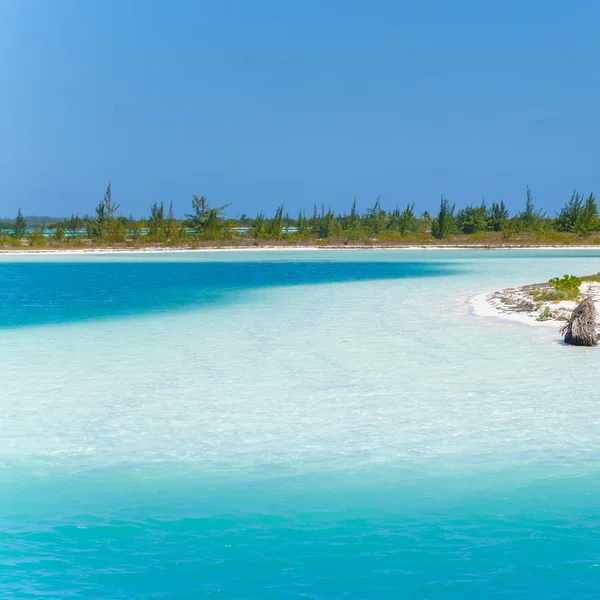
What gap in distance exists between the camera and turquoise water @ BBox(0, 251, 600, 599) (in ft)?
14.8

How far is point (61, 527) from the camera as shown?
5.07 m

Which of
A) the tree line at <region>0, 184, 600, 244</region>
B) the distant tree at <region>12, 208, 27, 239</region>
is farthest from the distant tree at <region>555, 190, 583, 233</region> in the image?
the distant tree at <region>12, 208, 27, 239</region>

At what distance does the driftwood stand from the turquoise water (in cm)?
40

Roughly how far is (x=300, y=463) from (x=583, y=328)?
6.38 m

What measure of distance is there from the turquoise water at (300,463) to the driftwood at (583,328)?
15.6 inches

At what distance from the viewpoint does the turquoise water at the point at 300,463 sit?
450cm

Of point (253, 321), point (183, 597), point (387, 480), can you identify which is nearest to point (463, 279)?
point (253, 321)

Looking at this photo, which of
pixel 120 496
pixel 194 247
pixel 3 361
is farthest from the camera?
pixel 194 247

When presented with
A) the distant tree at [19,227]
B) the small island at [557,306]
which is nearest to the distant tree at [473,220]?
the distant tree at [19,227]

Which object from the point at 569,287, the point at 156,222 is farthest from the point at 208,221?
the point at 569,287

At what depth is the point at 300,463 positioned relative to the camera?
6.19 meters

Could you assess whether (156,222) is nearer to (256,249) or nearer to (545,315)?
(256,249)

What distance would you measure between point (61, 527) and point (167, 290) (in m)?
16.5

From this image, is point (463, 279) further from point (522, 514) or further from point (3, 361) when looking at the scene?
point (522, 514)
